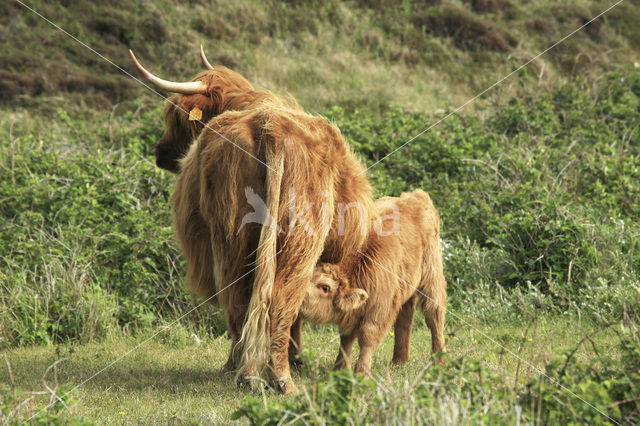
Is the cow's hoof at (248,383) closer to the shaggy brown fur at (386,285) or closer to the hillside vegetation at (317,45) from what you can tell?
the shaggy brown fur at (386,285)

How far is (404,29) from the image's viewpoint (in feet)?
67.6

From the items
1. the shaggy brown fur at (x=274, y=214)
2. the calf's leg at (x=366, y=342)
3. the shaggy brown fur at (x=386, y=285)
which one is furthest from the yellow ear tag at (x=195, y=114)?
Result: the calf's leg at (x=366, y=342)

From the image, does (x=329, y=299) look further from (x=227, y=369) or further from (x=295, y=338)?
(x=227, y=369)

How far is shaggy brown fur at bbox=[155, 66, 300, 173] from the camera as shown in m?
5.37

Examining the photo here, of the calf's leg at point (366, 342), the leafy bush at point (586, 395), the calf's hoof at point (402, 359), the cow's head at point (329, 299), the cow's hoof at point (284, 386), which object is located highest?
the leafy bush at point (586, 395)

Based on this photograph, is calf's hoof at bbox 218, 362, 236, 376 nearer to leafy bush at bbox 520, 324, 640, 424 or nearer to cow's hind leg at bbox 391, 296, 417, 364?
cow's hind leg at bbox 391, 296, 417, 364

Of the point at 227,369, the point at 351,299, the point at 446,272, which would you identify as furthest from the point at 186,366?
the point at 446,272

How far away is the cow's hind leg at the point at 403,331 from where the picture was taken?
5258 millimetres

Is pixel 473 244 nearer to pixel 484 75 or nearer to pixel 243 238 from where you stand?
pixel 243 238

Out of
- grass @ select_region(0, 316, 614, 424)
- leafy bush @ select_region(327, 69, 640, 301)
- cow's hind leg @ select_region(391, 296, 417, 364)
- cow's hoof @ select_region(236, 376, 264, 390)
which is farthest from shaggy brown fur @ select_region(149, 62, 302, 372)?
leafy bush @ select_region(327, 69, 640, 301)

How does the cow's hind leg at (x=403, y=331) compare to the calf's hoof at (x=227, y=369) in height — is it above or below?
above

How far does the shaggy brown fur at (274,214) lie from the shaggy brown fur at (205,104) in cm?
81

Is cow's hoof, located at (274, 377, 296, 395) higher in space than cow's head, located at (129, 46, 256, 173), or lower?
lower

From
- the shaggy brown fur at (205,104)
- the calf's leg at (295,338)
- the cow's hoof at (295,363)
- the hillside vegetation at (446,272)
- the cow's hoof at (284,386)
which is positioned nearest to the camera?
the hillside vegetation at (446,272)
